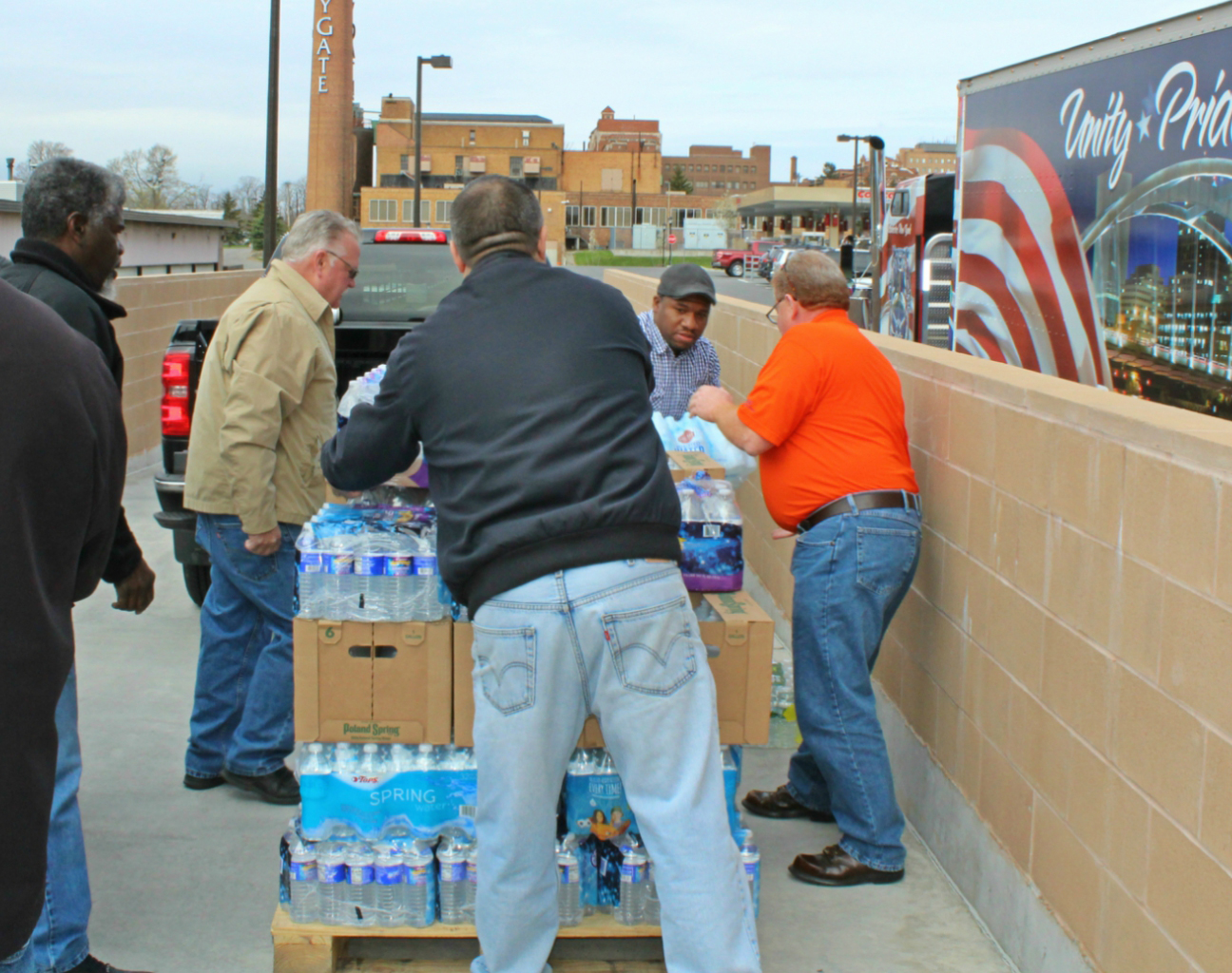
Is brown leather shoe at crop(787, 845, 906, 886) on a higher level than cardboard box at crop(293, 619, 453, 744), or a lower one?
lower

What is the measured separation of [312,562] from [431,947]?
1190 mm

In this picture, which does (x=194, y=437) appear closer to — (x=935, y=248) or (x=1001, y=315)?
(x=1001, y=315)

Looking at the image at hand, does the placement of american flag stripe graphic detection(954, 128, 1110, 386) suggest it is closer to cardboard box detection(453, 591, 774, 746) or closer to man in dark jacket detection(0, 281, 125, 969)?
cardboard box detection(453, 591, 774, 746)

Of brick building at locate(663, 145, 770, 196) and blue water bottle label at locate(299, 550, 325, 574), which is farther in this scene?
brick building at locate(663, 145, 770, 196)

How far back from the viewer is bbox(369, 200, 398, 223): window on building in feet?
290

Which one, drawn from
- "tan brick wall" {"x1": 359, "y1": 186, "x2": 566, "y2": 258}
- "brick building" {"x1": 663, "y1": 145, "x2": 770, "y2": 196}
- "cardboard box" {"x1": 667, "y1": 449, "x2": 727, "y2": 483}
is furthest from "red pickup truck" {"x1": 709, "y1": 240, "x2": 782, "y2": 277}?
"brick building" {"x1": 663, "y1": 145, "x2": 770, "y2": 196}

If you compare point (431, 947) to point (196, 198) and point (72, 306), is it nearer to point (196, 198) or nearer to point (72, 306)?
point (72, 306)

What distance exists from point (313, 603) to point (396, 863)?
29.9 inches

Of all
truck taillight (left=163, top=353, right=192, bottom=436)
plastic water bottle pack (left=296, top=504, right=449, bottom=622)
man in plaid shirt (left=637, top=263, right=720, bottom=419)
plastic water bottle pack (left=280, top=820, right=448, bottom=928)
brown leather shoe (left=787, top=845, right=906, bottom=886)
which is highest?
man in plaid shirt (left=637, top=263, right=720, bottom=419)

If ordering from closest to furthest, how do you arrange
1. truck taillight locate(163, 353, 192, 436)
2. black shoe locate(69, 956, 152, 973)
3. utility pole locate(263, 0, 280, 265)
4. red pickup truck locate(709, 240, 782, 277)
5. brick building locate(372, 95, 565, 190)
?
black shoe locate(69, 956, 152, 973) → truck taillight locate(163, 353, 192, 436) → utility pole locate(263, 0, 280, 265) → red pickup truck locate(709, 240, 782, 277) → brick building locate(372, 95, 565, 190)

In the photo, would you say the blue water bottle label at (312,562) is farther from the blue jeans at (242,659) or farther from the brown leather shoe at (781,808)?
the brown leather shoe at (781,808)

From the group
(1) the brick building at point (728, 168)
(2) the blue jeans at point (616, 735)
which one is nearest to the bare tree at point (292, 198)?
(2) the blue jeans at point (616, 735)

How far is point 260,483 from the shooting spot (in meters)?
4.39

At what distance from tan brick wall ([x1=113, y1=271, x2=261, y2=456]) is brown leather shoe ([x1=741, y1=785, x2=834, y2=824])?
24.8 ft
